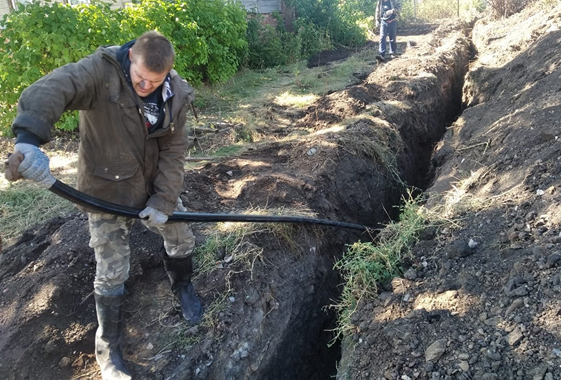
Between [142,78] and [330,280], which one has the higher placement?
[142,78]

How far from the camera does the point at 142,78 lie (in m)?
2.69

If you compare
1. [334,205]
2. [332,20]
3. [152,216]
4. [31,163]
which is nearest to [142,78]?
[31,163]

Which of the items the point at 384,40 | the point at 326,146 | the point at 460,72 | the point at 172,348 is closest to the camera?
the point at 172,348

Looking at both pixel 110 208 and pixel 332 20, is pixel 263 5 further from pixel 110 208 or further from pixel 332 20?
pixel 110 208

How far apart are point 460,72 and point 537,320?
887 centimetres

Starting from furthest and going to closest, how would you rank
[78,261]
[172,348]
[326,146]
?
[326,146]
[78,261]
[172,348]

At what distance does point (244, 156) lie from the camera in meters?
6.30

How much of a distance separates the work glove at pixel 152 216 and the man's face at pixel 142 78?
734 millimetres

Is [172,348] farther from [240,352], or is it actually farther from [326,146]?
[326,146]

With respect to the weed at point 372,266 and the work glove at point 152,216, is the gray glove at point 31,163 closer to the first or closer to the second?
the work glove at point 152,216

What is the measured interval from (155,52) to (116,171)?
31.7 inches

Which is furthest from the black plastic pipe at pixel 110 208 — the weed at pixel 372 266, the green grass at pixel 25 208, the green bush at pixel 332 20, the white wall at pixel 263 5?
the green bush at pixel 332 20

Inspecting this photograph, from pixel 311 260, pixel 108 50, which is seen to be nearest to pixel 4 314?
pixel 108 50

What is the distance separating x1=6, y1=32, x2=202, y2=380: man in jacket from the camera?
244 centimetres
